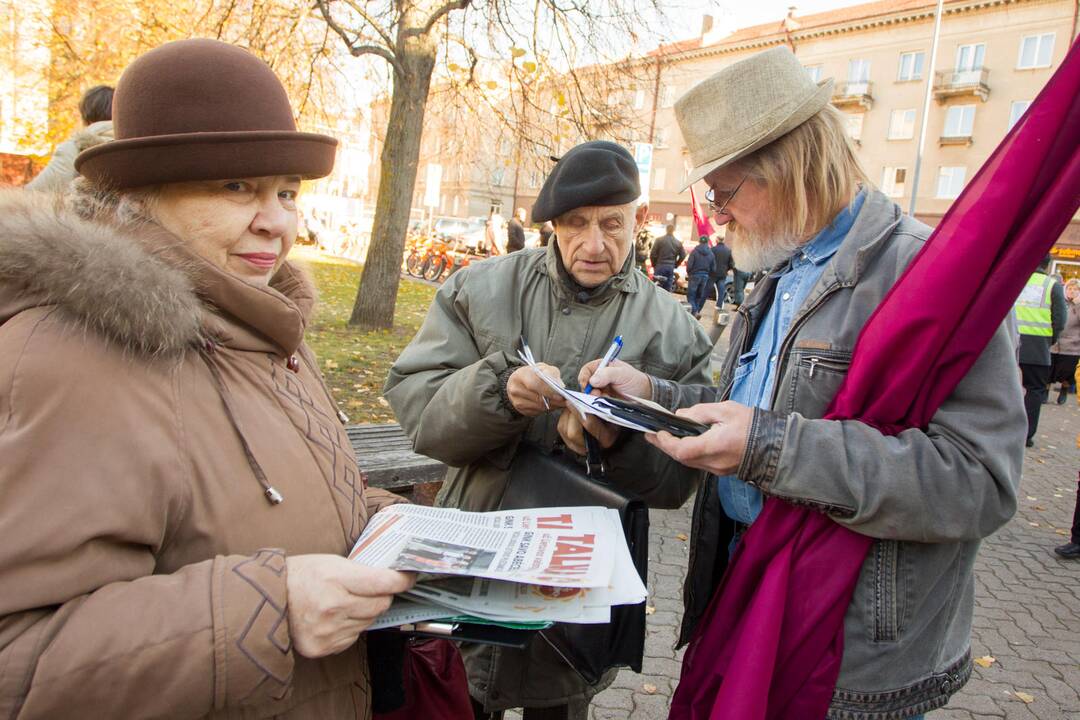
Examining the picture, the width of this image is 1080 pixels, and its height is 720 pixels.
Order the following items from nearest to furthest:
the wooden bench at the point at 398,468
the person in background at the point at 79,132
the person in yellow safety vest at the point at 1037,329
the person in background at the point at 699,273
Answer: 1. the wooden bench at the point at 398,468
2. the person in background at the point at 79,132
3. the person in yellow safety vest at the point at 1037,329
4. the person in background at the point at 699,273

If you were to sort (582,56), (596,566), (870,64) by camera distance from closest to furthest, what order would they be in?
(596,566)
(582,56)
(870,64)

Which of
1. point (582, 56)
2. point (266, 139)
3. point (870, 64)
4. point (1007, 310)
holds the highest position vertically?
point (870, 64)

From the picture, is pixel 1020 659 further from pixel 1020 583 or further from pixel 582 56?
pixel 582 56

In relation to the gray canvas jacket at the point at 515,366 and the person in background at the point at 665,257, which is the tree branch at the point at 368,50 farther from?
the person in background at the point at 665,257

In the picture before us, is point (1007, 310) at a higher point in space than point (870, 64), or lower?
lower

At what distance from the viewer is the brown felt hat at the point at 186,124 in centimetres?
134

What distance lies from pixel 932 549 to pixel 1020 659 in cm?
334

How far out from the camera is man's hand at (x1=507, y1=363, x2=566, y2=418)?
1992mm

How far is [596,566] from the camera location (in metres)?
1.32

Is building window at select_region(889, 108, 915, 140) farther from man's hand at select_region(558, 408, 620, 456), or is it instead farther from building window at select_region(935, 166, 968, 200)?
man's hand at select_region(558, 408, 620, 456)

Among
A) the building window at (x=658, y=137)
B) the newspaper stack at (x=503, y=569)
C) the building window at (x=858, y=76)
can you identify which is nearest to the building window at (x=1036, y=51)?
the building window at (x=858, y=76)

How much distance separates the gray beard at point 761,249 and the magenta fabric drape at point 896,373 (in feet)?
1.27

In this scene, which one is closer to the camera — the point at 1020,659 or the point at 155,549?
the point at 155,549

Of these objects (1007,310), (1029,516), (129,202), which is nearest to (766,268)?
(1007,310)
